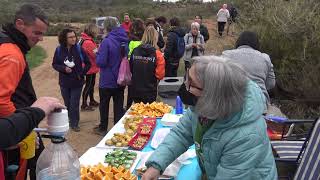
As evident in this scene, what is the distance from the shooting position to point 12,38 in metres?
2.69

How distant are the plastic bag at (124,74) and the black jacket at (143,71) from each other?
0.29 feet

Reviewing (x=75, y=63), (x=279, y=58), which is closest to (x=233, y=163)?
(x=75, y=63)

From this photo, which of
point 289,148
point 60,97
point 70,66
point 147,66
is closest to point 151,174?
point 289,148

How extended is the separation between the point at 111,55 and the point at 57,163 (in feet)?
13.1

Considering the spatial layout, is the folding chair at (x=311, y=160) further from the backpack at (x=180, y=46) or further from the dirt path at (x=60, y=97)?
the backpack at (x=180, y=46)

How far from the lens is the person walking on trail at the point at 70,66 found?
6.05 meters

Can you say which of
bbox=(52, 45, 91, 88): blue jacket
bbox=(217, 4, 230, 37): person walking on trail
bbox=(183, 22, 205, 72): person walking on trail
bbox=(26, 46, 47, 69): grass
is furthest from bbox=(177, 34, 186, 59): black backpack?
bbox=(217, 4, 230, 37): person walking on trail

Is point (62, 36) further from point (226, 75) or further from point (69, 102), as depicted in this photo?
point (226, 75)

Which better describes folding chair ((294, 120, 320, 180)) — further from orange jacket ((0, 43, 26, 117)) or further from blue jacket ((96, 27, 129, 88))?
blue jacket ((96, 27, 129, 88))

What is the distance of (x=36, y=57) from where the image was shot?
15.6 m

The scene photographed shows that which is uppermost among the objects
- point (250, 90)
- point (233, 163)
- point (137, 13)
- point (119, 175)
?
point (250, 90)

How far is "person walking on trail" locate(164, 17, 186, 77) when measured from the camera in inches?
307

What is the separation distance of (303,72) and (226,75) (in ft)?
17.6

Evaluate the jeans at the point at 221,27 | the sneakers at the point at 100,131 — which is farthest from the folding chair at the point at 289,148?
the jeans at the point at 221,27
